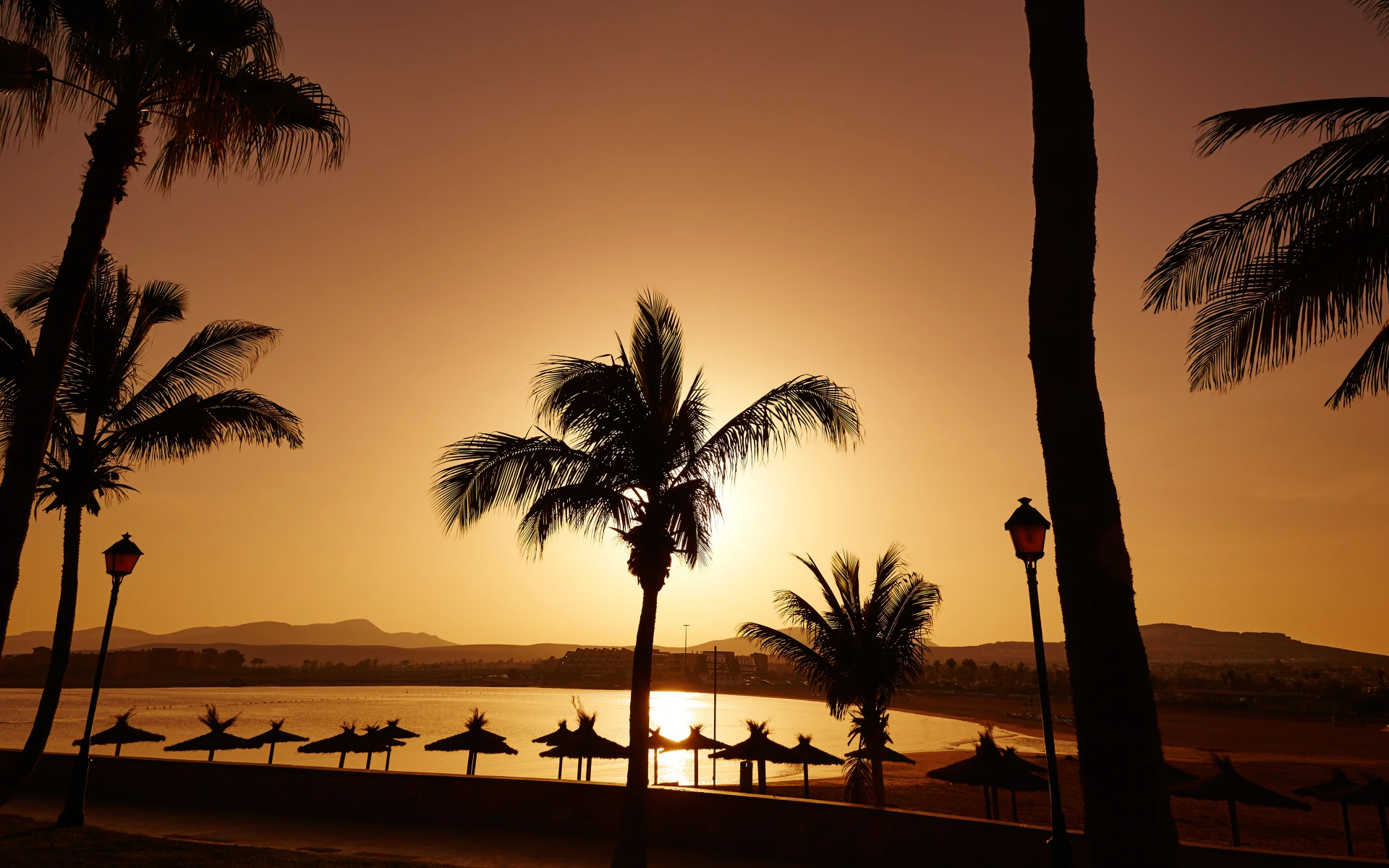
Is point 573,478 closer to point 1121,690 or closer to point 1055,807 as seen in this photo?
point 1055,807

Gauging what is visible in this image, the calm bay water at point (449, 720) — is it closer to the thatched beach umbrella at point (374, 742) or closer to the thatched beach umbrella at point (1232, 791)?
the thatched beach umbrella at point (374, 742)

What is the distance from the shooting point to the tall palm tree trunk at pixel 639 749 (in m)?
10.5

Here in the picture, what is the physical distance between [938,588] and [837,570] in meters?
2.36

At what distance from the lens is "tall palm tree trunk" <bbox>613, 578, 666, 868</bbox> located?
10477 mm

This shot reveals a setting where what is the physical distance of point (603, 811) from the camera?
503 inches

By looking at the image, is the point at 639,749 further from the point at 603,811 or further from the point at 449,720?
the point at 449,720

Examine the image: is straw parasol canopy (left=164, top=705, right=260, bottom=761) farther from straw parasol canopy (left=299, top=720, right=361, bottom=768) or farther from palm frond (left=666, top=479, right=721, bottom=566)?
palm frond (left=666, top=479, right=721, bottom=566)

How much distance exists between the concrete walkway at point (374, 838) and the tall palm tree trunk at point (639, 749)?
2.85ft

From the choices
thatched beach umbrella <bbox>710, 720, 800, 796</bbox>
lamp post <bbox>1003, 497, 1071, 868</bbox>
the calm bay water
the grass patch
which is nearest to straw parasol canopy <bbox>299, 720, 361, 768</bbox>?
the calm bay water

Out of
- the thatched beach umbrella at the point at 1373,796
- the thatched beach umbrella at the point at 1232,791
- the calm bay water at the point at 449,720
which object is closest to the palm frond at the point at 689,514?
the thatched beach umbrella at the point at 1232,791

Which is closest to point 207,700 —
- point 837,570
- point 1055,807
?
point 837,570

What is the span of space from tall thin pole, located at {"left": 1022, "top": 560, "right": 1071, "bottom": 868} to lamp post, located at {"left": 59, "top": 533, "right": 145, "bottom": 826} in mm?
13209

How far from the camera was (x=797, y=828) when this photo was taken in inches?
447

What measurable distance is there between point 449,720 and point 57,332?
10042cm
